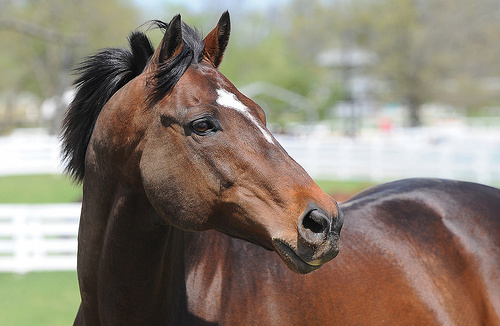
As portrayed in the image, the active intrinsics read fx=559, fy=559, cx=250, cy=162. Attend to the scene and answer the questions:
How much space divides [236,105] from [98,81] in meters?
0.70

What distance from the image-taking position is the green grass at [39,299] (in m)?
6.08

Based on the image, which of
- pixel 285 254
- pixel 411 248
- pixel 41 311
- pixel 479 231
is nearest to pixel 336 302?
pixel 411 248

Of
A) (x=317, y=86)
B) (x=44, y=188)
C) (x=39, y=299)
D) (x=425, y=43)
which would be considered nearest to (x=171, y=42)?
(x=39, y=299)

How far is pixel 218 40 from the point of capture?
2461 millimetres

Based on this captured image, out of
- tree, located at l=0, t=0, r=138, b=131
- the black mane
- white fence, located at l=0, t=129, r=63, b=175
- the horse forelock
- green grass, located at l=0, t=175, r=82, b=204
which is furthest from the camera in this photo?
tree, located at l=0, t=0, r=138, b=131

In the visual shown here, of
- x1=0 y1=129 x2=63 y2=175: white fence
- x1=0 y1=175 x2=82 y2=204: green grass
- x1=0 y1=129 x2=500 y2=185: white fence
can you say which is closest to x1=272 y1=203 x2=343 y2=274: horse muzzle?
x1=0 y1=175 x2=82 y2=204: green grass

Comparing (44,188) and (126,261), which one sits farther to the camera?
(44,188)

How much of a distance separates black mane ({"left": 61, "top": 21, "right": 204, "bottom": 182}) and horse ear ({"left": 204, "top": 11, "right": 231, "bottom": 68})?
13 centimetres

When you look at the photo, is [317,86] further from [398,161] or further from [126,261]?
[126,261]

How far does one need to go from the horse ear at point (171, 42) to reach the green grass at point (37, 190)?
10.9 metres

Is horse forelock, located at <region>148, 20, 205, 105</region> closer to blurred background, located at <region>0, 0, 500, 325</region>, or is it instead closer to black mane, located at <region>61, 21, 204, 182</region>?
black mane, located at <region>61, 21, 204, 182</region>

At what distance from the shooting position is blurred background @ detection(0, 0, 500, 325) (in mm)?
15234

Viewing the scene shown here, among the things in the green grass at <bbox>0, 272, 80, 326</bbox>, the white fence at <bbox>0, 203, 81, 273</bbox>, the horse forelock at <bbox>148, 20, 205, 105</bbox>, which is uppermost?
the horse forelock at <bbox>148, 20, 205, 105</bbox>

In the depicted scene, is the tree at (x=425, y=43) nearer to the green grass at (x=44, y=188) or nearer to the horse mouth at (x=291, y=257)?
the green grass at (x=44, y=188)
